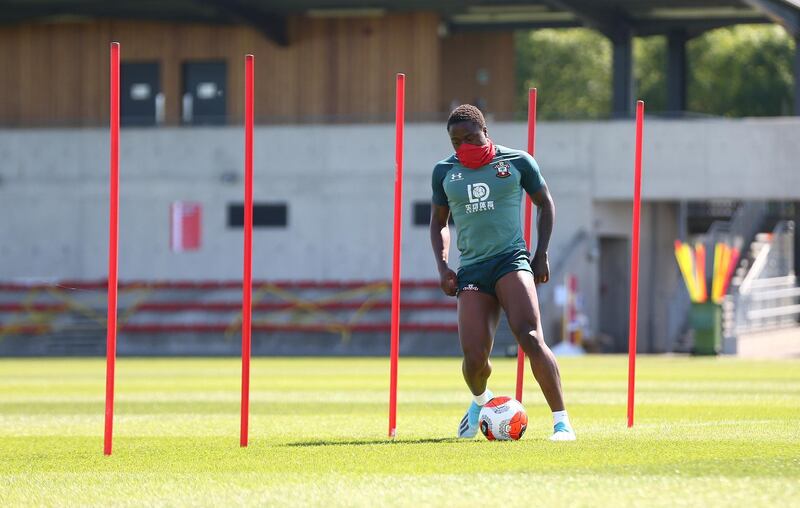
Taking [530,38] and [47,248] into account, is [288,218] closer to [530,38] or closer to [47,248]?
[47,248]

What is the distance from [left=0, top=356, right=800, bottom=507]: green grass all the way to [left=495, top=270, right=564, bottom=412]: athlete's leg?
38 cm

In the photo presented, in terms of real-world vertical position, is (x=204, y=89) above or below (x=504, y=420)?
above

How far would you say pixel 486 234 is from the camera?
34.2 ft

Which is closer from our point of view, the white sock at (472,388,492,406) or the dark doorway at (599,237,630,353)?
the white sock at (472,388,492,406)

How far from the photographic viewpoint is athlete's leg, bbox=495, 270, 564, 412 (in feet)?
33.2

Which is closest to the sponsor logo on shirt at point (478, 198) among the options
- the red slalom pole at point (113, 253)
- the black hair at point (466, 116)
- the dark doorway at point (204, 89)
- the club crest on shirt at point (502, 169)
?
the club crest on shirt at point (502, 169)

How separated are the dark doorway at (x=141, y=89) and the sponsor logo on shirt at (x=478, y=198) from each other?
3354cm

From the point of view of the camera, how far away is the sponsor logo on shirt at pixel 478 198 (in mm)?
10375

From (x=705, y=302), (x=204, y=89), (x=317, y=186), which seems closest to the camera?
(x=705, y=302)

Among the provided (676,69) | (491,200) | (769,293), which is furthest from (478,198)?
(676,69)

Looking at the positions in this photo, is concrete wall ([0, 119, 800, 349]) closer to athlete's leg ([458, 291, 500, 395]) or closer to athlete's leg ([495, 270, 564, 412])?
athlete's leg ([458, 291, 500, 395])

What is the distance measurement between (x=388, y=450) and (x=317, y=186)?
30159 millimetres

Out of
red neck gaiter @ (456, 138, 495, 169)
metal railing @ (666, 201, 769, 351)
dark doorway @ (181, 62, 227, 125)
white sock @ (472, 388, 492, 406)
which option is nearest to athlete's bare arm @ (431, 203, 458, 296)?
red neck gaiter @ (456, 138, 495, 169)

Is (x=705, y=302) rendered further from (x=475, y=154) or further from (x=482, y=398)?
(x=475, y=154)
